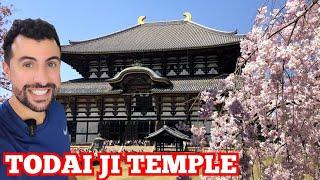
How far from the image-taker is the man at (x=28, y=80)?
9.41 ft

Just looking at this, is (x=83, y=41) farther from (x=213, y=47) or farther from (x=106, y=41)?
(x=213, y=47)

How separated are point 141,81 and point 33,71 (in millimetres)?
28325

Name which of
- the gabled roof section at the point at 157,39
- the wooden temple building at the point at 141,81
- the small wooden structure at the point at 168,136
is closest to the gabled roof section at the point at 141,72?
the wooden temple building at the point at 141,81

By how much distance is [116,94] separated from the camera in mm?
30766

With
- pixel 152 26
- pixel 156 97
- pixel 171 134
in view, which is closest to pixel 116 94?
pixel 156 97

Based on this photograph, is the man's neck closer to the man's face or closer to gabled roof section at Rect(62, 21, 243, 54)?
the man's face

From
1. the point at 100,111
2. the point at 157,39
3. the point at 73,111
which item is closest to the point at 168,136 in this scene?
the point at 100,111

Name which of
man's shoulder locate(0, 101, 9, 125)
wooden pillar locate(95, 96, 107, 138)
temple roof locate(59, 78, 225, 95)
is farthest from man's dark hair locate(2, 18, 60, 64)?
wooden pillar locate(95, 96, 107, 138)

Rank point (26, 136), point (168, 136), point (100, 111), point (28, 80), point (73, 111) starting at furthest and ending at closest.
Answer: point (73, 111), point (100, 111), point (168, 136), point (26, 136), point (28, 80)

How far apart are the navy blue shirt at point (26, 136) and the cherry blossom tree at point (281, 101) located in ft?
7.28

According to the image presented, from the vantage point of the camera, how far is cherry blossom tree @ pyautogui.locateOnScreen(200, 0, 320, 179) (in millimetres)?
5113

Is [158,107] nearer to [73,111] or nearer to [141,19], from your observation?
[73,111]

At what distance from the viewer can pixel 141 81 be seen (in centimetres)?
3119

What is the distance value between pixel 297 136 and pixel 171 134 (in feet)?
64.0
